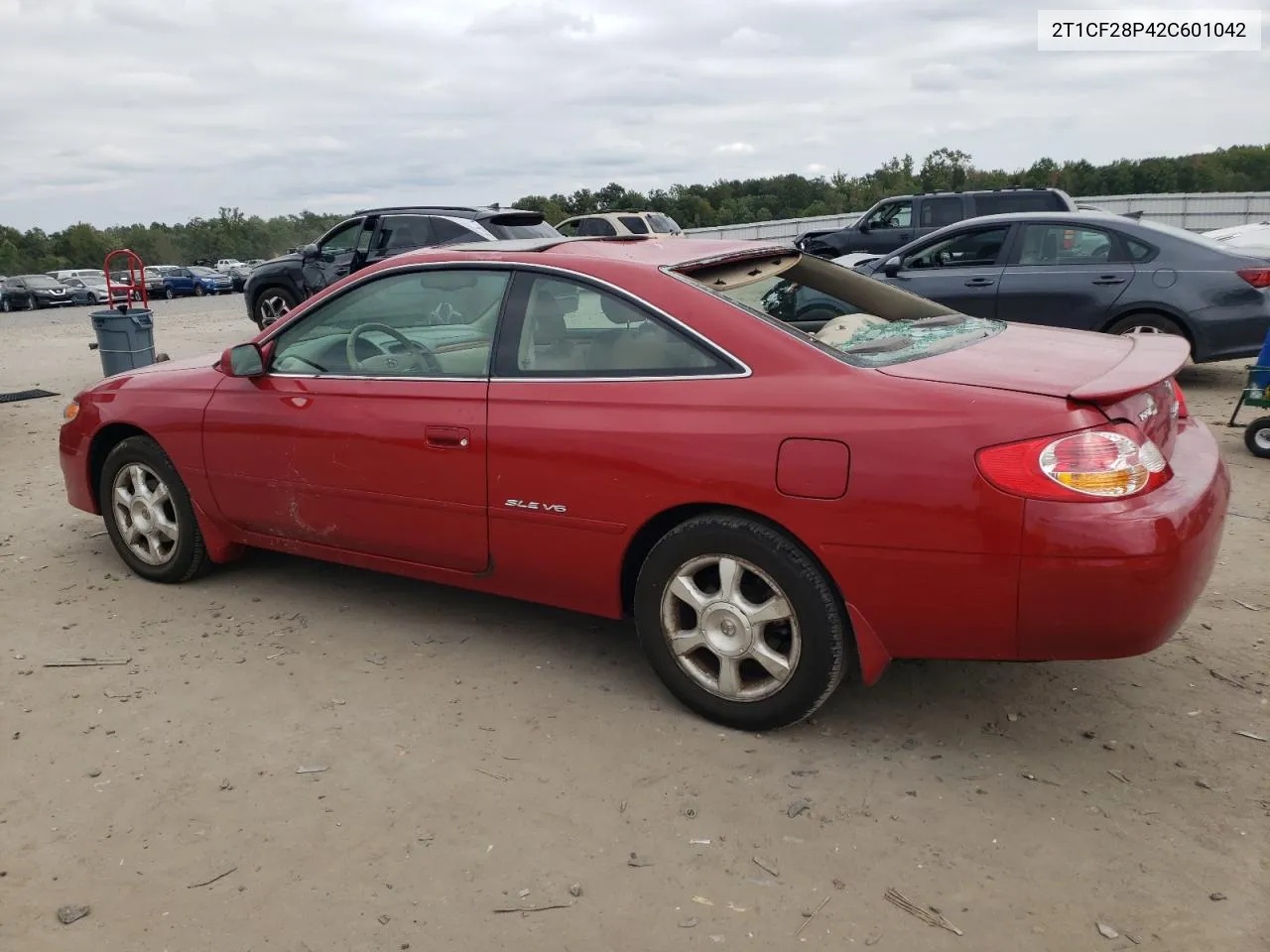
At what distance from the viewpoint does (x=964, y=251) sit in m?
9.56

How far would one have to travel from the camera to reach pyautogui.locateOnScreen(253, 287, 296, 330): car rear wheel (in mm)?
14344

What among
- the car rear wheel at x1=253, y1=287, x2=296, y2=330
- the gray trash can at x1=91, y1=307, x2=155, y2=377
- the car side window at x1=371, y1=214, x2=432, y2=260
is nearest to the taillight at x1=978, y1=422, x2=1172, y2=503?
the gray trash can at x1=91, y1=307, x2=155, y2=377

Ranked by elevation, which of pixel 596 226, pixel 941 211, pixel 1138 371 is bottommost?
pixel 1138 371

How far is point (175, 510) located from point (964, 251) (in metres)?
7.39

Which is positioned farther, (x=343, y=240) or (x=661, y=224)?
(x=661, y=224)

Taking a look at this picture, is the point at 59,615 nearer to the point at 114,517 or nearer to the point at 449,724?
the point at 114,517

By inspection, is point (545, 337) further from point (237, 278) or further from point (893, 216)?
point (237, 278)

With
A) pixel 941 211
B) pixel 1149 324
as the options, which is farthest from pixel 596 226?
pixel 1149 324

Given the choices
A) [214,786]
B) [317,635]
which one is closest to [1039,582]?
[214,786]

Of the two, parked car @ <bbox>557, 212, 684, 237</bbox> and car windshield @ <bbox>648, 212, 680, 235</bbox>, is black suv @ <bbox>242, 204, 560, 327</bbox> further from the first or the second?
car windshield @ <bbox>648, 212, 680, 235</bbox>

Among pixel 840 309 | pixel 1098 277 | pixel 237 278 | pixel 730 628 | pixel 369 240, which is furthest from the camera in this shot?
pixel 237 278

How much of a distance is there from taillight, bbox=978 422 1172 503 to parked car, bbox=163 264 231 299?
137 ft

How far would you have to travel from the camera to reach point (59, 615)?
4.56 metres

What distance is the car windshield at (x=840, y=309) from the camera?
3.44m
